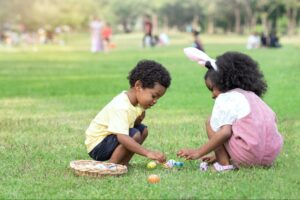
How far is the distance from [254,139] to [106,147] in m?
1.37

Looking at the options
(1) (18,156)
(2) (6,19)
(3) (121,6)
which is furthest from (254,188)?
(3) (121,6)

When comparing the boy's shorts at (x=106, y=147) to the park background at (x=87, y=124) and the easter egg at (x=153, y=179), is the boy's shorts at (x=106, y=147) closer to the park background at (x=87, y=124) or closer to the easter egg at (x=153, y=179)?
the park background at (x=87, y=124)

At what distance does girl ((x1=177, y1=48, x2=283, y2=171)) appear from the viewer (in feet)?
20.3

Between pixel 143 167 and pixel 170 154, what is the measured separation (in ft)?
2.49

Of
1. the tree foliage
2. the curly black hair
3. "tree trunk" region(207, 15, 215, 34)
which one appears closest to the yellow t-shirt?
the curly black hair

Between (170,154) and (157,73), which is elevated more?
(157,73)

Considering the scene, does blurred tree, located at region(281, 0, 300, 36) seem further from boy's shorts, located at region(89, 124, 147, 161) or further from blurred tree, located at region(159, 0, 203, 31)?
boy's shorts, located at region(89, 124, 147, 161)

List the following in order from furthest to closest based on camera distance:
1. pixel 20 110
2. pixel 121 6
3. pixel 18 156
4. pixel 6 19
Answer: pixel 121 6 → pixel 6 19 → pixel 20 110 → pixel 18 156

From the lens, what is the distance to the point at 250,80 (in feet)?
21.3

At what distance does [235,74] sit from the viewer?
6426 mm

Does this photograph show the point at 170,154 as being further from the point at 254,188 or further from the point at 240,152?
the point at 254,188

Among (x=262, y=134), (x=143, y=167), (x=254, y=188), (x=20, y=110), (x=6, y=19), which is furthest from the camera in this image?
(x=6, y=19)

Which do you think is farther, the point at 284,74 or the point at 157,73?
the point at 284,74

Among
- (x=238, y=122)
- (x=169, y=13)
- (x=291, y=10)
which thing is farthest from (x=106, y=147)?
(x=169, y=13)
